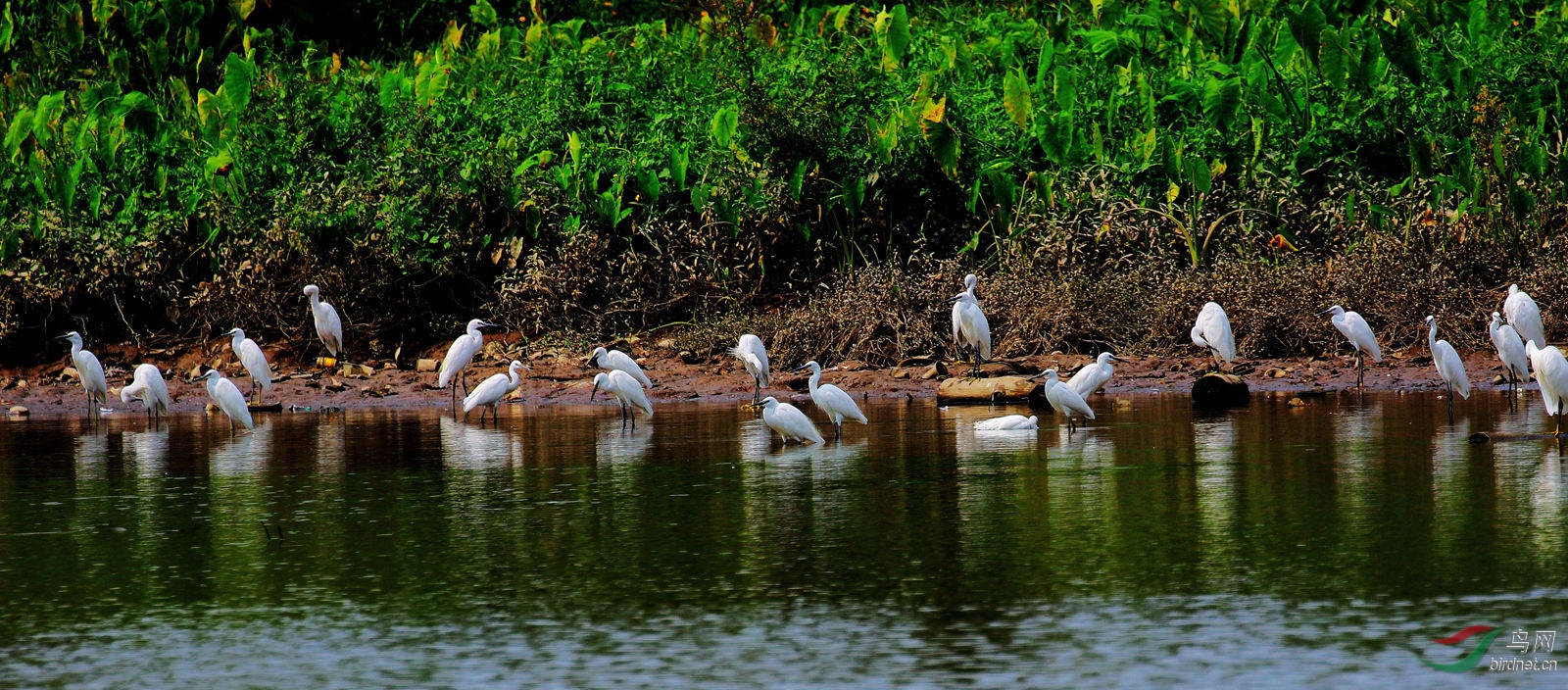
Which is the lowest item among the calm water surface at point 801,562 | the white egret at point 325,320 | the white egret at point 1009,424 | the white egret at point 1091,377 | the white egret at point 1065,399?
the calm water surface at point 801,562

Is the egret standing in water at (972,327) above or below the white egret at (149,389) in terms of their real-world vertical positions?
above

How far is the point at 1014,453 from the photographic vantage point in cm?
998

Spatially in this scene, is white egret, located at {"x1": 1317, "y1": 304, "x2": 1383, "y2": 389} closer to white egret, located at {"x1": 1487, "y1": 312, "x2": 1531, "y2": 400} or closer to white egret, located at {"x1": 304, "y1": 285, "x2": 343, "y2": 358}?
white egret, located at {"x1": 1487, "y1": 312, "x2": 1531, "y2": 400}

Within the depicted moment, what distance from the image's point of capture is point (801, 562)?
660 centimetres

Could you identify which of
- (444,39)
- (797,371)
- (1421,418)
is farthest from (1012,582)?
(444,39)

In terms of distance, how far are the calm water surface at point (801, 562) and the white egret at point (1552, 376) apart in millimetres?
571

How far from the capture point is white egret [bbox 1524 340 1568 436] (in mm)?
10094

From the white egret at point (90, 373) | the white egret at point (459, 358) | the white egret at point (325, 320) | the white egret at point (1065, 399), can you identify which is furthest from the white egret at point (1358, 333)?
the white egret at point (90, 373)

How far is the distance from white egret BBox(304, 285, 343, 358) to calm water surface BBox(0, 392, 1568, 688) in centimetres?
533

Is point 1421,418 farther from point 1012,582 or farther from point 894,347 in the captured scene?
point 1012,582

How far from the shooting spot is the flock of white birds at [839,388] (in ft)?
36.8

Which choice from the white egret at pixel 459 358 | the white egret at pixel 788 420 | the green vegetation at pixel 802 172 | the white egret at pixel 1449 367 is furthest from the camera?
the green vegetation at pixel 802 172

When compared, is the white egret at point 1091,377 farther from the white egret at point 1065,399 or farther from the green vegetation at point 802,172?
the green vegetation at point 802,172

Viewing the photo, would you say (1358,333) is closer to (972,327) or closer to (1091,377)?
(1091,377)
